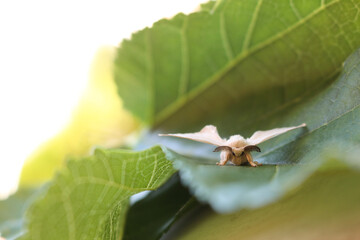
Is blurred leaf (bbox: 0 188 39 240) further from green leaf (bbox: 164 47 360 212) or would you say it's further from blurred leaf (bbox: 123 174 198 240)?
green leaf (bbox: 164 47 360 212)

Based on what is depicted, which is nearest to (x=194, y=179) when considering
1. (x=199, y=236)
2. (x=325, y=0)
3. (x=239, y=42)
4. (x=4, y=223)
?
(x=199, y=236)

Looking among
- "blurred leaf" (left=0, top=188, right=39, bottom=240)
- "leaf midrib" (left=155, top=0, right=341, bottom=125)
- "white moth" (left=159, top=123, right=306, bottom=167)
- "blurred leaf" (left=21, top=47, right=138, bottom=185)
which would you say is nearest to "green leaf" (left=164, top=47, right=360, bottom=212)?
"white moth" (left=159, top=123, right=306, bottom=167)

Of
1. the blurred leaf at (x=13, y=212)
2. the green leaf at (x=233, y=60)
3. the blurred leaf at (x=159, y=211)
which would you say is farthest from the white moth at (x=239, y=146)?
the blurred leaf at (x=13, y=212)

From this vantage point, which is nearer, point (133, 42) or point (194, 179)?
point (194, 179)

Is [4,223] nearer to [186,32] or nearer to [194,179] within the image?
[186,32]

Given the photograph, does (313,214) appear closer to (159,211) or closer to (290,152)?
(290,152)

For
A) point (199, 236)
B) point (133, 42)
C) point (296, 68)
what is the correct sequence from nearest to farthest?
1. point (199, 236)
2. point (296, 68)
3. point (133, 42)

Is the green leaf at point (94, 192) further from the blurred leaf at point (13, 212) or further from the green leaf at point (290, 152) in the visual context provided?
the blurred leaf at point (13, 212)
